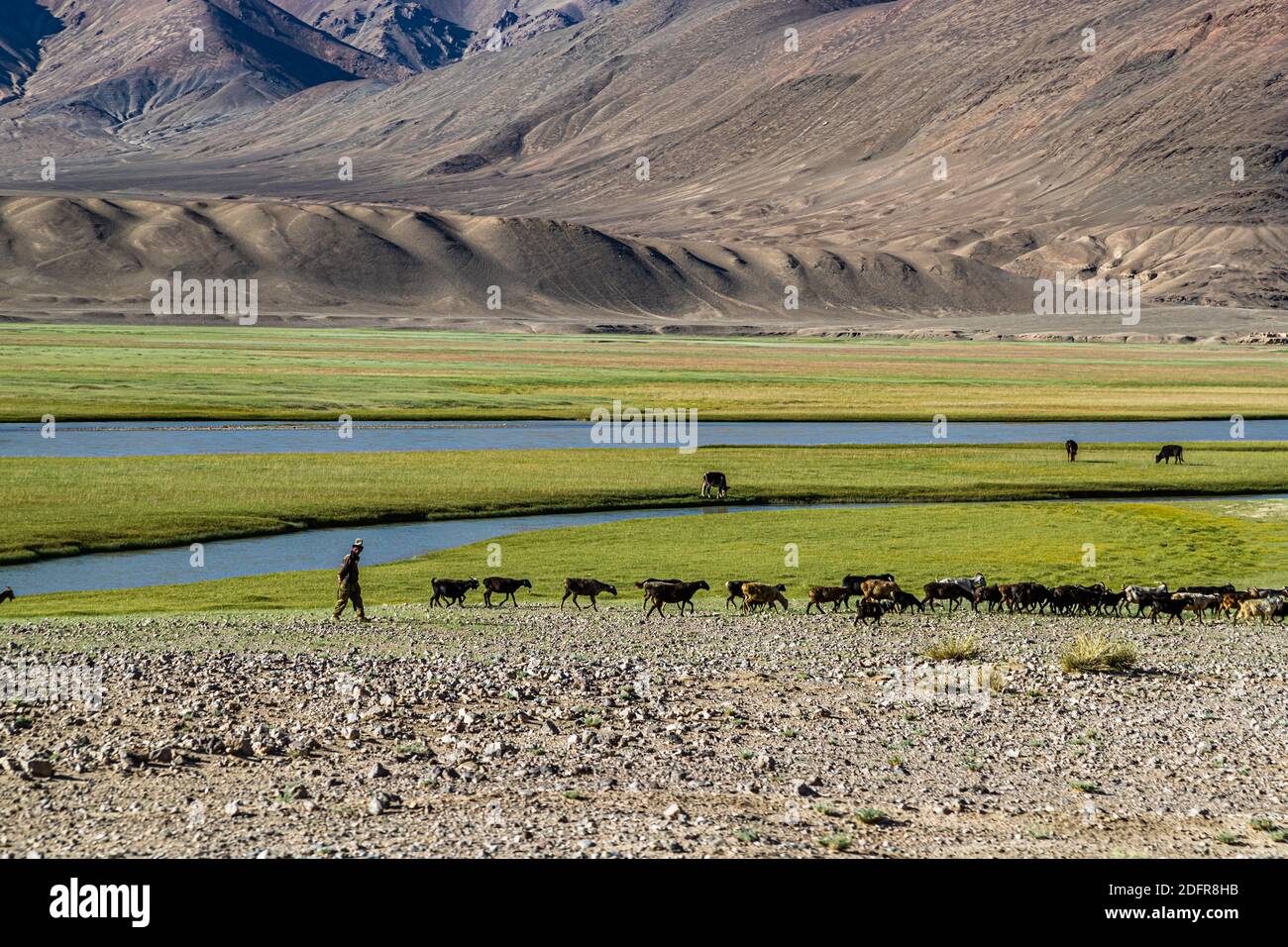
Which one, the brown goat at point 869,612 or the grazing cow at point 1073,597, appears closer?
the brown goat at point 869,612

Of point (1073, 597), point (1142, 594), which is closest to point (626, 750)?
point (1073, 597)

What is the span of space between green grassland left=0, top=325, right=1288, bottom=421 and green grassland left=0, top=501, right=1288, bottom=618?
1336 inches

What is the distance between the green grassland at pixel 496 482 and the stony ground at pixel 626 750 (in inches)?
575

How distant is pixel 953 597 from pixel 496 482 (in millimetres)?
21845

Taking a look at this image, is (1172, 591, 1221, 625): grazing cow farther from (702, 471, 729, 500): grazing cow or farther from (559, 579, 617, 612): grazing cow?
(702, 471, 729, 500): grazing cow

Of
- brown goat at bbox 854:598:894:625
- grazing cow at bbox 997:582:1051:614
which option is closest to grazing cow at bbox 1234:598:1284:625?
grazing cow at bbox 997:582:1051:614

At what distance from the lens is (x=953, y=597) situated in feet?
84.3

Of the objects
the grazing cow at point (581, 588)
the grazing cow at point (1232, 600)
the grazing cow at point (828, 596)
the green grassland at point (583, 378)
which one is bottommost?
the grazing cow at point (1232, 600)

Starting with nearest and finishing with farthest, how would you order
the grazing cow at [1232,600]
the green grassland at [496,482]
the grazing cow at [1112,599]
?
the grazing cow at [1232,600], the grazing cow at [1112,599], the green grassland at [496,482]

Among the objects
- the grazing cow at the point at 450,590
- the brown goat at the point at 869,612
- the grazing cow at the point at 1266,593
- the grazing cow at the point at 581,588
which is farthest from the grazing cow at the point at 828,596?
the grazing cow at the point at 1266,593

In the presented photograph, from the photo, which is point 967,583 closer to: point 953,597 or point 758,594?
point 953,597

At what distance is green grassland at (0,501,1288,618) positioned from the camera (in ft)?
88.5

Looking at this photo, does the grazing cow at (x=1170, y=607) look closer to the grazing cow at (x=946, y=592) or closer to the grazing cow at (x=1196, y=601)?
the grazing cow at (x=1196, y=601)

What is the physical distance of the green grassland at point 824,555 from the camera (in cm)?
2698
